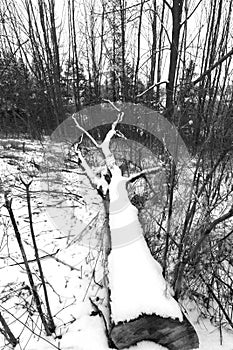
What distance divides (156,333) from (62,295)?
3.41 feet

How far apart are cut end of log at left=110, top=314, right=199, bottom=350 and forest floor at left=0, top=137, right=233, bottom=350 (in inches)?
3.1

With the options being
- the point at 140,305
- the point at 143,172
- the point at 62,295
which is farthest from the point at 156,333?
the point at 143,172

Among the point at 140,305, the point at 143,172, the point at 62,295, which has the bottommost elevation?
the point at 62,295

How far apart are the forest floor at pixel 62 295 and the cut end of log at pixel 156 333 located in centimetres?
8

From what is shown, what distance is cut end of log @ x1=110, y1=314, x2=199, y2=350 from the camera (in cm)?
167

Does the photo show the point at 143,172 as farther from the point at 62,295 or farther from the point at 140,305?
the point at 140,305

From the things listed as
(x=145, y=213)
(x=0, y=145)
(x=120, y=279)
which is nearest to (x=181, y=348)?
(x=120, y=279)

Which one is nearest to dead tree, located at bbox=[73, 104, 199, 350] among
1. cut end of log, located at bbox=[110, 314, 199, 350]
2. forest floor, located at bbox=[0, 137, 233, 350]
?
cut end of log, located at bbox=[110, 314, 199, 350]

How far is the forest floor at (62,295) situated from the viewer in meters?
1.90

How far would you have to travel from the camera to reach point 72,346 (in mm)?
1853

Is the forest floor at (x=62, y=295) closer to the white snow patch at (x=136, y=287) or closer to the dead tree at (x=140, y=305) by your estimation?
the dead tree at (x=140, y=305)

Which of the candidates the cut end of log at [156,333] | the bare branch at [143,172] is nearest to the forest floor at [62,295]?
the cut end of log at [156,333]

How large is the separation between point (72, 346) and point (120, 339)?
1.28 feet

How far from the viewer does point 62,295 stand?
7.90 feet
